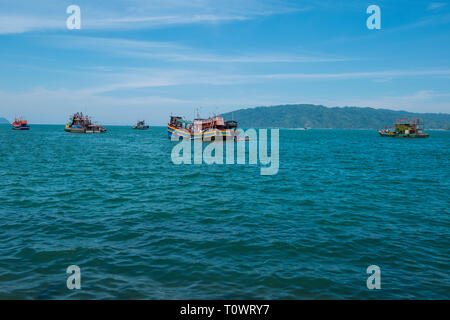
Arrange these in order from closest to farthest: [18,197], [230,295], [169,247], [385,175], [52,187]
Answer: [230,295]
[169,247]
[18,197]
[52,187]
[385,175]

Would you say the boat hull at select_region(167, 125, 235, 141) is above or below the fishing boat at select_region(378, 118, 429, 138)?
below

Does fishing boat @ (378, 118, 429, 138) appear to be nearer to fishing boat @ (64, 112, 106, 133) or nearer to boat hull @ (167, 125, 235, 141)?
boat hull @ (167, 125, 235, 141)

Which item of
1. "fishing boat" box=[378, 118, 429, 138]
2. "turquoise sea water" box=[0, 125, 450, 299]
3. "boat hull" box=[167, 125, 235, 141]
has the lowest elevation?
"turquoise sea water" box=[0, 125, 450, 299]

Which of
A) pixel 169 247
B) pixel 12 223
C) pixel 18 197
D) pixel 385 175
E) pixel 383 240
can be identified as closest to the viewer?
pixel 169 247

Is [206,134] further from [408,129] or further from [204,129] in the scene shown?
[408,129]

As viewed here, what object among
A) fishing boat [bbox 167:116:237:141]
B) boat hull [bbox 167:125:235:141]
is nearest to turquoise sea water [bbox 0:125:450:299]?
boat hull [bbox 167:125:235:141]

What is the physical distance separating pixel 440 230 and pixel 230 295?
12.2m

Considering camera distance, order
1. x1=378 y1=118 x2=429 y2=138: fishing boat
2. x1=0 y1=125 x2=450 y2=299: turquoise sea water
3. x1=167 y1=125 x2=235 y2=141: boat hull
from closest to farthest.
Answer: x1=0 y1=125 x2=450 y2=299: turquoise sea water < x1=167 y1=125 x2=235 y2=141: boat hull < x1=378 y1=118 x2=429 y2=138: fishing boat

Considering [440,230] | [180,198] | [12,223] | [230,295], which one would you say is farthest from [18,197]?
[440,230]

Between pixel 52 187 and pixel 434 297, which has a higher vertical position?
pixel 52 187

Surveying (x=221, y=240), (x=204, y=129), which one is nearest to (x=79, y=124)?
(x=204, y=129)

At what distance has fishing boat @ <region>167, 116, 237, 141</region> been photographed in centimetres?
8325

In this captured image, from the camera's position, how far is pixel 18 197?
19469 mm
